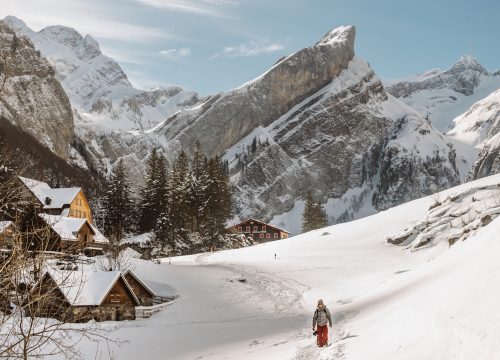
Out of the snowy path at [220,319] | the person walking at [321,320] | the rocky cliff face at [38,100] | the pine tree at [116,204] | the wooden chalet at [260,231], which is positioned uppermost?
the rocky cliff face at [38,100]

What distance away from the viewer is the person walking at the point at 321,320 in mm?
18766

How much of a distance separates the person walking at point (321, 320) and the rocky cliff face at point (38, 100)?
455 ft

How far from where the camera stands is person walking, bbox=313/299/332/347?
1877 centimetres

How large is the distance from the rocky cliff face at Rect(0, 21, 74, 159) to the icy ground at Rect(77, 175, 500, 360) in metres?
106

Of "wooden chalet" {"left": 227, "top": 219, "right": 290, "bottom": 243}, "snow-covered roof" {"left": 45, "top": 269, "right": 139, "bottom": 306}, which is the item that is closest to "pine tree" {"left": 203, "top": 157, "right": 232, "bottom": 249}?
"wooden chalet" {"left": 227, "top": 219, "right": 290, "bottom": 243}

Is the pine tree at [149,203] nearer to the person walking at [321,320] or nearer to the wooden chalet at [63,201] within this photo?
the wooden chalet at [63,201]

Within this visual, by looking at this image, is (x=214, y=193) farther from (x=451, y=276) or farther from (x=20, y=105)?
(x=20, y=105)

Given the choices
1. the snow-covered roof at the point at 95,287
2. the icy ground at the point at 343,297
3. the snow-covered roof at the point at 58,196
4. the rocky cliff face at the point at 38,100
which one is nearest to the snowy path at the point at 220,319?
the icy ground at the point at 343,297

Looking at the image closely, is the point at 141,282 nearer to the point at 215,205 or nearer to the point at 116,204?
the point at 116,204

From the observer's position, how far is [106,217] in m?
77.2

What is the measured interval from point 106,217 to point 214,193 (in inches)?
678

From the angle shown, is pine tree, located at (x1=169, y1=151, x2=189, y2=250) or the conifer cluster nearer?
pine tree, located at (x1=169, y1=151, x2=189, y2=250)

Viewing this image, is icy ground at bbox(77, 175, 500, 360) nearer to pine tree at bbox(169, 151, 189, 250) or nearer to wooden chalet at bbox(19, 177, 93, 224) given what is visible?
pine tree at bbox(169, 151, 189, 250)

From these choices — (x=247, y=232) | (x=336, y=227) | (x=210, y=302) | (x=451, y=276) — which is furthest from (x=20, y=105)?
(x=451, y=276)
